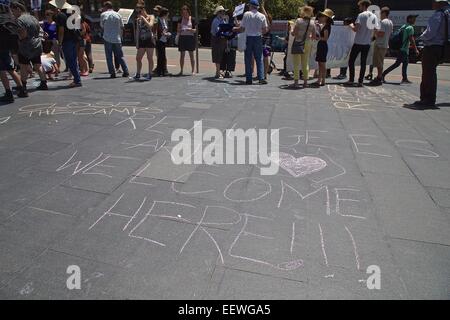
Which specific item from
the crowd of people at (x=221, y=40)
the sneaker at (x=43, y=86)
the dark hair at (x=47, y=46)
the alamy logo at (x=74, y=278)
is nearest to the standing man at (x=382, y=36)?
the crowd of people at (x=221, y=40)

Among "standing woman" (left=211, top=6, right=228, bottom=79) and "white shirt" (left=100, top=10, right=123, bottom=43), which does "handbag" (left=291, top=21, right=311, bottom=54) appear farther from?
"white shirt" (left=100, top=10, right=123, bottom=43)

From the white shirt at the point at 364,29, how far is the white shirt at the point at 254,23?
6.75 ft

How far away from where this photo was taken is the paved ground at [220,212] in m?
2.11

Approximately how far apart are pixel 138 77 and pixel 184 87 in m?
1.53

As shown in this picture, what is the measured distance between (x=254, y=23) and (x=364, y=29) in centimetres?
237

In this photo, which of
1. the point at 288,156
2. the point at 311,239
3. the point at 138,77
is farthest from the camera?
the point at 138,77

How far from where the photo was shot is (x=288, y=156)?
13.0 ft

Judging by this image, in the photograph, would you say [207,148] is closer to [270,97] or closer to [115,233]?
[115,233]

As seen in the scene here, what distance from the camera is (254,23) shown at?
297 inches

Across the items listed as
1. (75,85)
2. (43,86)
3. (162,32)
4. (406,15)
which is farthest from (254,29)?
(406,15)

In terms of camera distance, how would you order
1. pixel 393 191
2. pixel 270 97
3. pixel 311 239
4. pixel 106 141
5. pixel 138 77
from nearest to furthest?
1. pixel 311 239
2. pixel 393 191
3. pixel 106 141
4. pixel 270 97
5. pixel 138 77

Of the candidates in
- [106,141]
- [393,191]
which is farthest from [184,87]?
[393,191]

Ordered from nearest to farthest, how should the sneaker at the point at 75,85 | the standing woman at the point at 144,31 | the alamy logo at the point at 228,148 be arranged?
the alamy logo at the point at 228,148 < the sneaker at the point at 75,85 < the standing woman at the point at 144,31

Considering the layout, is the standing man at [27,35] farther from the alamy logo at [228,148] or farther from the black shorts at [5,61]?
A: the alamy logo at [228,148]
